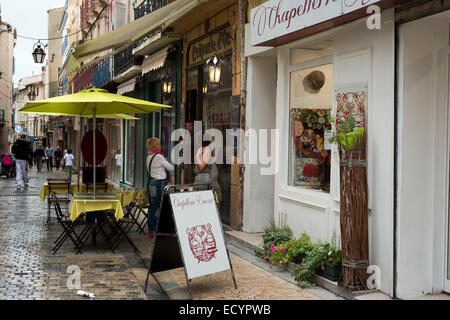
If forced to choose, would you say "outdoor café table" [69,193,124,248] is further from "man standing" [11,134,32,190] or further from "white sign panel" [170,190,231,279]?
"man standing" [11,134,32,190]

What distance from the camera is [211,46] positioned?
1056 cm

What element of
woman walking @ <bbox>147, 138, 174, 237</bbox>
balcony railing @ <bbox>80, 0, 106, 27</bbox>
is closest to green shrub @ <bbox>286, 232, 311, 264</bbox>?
woman walking @ <bbox>147, 138, 174, 237</bbox>

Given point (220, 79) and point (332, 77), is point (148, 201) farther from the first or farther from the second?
point (332, 77)

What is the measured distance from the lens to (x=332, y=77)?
655 cm

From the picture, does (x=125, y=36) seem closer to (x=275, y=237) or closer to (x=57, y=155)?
(x=275, y=237)

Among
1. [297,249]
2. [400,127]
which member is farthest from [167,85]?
[400,127]

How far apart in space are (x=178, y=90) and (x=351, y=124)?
7812mm

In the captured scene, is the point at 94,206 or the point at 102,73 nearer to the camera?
the point at 94,206

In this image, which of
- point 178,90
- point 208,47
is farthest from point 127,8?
point 208,47

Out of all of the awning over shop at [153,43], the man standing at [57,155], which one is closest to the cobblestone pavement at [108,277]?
the awning over shop at [153,43]

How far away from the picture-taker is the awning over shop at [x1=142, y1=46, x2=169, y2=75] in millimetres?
13141

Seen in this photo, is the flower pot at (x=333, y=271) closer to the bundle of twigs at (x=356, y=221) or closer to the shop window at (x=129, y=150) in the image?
the bundle of twigs at (x=356, y=221)

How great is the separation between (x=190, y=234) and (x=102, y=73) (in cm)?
1791
